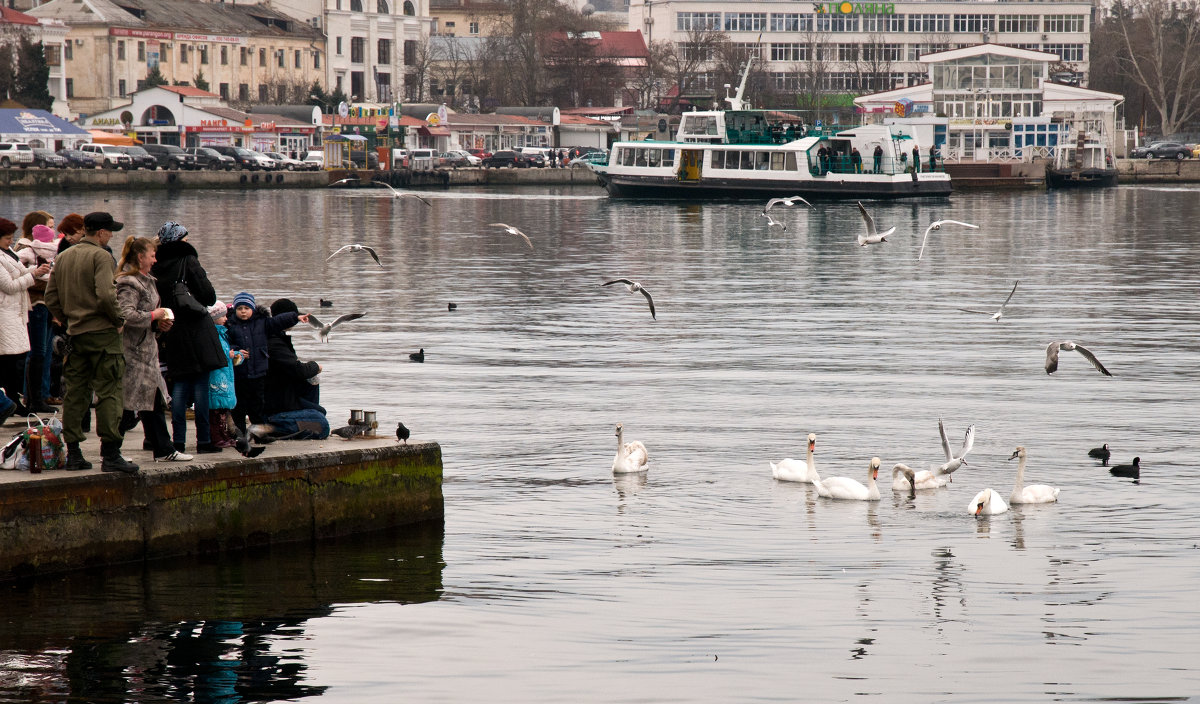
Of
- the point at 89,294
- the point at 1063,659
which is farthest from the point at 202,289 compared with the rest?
the point at 1063,659

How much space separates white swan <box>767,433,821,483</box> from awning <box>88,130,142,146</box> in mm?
79061

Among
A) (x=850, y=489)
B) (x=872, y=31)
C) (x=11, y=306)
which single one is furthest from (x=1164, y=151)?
(x=11, y=306)

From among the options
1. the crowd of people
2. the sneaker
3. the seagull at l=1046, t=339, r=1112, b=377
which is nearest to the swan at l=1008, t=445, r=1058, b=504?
the seagull at l=1046, t=339, r=1112, b=377

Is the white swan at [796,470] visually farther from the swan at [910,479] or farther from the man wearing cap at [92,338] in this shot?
the man wearing cap at [92,338]

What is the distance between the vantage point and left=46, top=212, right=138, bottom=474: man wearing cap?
356 inches

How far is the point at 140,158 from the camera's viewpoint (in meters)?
79.5

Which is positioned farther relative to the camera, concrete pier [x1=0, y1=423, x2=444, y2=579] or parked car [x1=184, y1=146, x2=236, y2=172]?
parked car [x1=184, y1=146, x2=236, y2=172]

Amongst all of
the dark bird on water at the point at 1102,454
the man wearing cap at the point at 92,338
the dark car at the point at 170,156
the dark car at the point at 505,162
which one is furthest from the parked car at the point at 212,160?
the man wearing cap at the point at 92,338

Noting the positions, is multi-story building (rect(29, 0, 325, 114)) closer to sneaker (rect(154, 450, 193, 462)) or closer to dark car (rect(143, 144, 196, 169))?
dark car (rect(143, 144, 196, 169))

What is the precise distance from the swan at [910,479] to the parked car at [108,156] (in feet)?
231

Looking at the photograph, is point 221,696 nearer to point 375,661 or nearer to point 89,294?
point 375,661

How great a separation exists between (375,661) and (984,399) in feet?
33.5

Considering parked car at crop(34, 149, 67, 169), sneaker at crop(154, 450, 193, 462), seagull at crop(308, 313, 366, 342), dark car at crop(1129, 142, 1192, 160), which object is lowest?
sneaker at crop(154, 450, 193, 462)

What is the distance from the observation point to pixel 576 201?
7150cm
